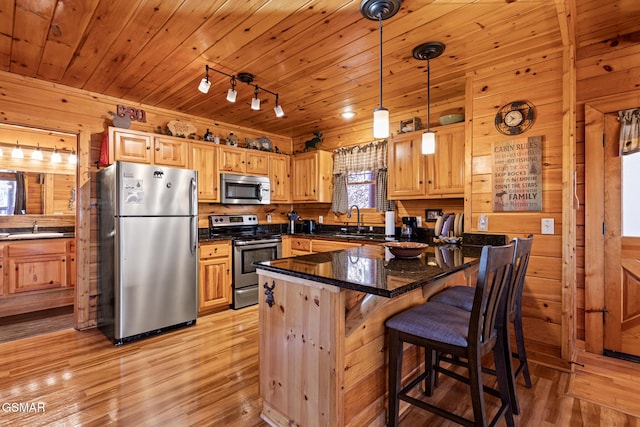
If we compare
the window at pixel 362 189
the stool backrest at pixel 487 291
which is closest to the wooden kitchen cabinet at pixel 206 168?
the window at pixel 362 189

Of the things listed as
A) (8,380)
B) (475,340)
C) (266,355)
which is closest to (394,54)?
(475,340)

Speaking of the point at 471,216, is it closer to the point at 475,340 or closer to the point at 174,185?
the point at 475,340

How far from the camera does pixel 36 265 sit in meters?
3.83

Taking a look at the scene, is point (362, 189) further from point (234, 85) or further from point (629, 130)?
point (629, 130)

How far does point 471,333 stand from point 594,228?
2072 millimetres

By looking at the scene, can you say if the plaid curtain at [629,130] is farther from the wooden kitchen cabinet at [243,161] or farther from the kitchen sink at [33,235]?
the kitchen sink at [33,235]

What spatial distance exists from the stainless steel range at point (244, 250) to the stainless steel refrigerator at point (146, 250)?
23.6 inches

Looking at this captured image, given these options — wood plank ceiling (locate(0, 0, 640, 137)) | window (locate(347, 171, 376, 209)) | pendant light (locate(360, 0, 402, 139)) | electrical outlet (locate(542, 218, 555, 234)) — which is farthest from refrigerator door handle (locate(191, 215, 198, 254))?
electrical outlet (locate(542, 218, 555, 234))

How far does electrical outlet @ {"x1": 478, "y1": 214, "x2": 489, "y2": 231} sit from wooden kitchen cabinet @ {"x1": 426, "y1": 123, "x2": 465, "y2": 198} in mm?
551

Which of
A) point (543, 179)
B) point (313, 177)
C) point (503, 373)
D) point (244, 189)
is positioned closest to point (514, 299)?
point (503, 373)

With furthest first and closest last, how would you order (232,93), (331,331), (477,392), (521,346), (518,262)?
(232,93) → (521,346) → (518,262) → (331,331) → (477,392)

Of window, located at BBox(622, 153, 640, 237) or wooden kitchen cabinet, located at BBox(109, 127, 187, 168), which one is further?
wooden kitchen cabinet, located at BBox(109, 127, 187, 168)

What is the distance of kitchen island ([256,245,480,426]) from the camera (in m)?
Result: 1.48

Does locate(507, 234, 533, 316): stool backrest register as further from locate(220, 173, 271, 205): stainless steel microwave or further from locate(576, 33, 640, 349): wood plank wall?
locate(220, 173, 271, 205): stainless steel microwave
